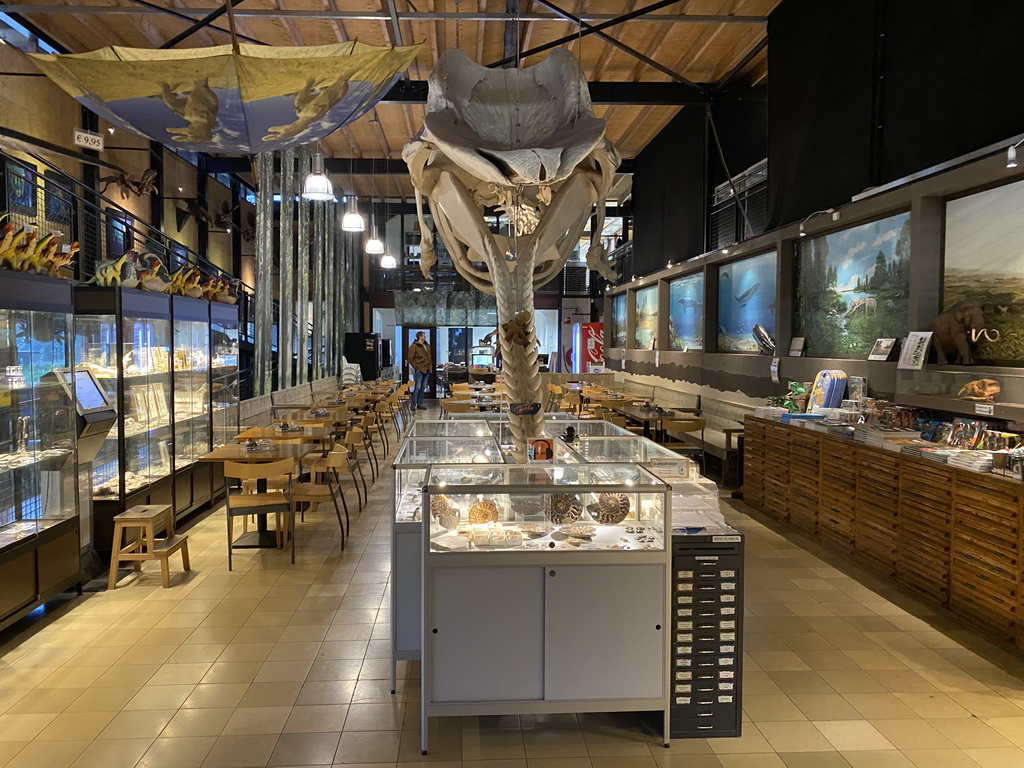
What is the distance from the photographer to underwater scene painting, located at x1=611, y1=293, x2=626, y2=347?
15.6 metres

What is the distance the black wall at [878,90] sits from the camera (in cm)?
441

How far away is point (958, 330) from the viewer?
4.69 metres

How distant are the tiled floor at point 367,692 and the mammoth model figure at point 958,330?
1671 mm

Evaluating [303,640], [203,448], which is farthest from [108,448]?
[303,640]

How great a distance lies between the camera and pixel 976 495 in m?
3.88

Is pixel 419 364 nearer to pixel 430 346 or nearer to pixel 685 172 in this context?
pixel 430 346

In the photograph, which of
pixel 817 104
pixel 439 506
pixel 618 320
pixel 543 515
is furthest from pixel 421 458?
pixel 618 320

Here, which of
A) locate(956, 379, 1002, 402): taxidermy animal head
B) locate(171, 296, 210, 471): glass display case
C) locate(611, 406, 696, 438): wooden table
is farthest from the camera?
locate(611, 406, 696, 438): wooden table

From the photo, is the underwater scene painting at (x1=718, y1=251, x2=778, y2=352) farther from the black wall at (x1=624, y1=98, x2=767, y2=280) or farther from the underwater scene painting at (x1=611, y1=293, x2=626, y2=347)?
the underwater scene painting at (x1=611, y1=293, x2=626, y2=347)

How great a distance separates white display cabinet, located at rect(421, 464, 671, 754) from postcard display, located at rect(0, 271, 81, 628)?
8.68ft

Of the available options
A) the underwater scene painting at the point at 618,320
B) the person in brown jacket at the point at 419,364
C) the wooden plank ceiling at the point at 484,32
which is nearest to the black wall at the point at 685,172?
the wooden plank ceiling at the point at 484,32

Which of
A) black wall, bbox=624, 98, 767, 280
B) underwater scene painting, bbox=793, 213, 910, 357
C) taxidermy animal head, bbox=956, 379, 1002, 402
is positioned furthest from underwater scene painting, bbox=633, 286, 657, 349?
taxidermy animal head, bbox=956, 379, 1002, 402

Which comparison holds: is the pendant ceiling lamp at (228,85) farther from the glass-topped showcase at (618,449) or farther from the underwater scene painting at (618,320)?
the underwater scene painting at (618,320)

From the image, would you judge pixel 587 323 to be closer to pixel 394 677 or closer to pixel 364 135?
pixel 364 135
